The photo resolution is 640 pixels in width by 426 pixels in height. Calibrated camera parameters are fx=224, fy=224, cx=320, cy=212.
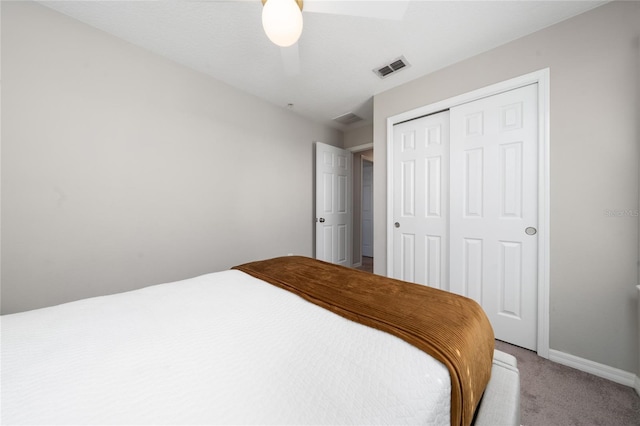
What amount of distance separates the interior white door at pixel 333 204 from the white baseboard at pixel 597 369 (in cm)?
253

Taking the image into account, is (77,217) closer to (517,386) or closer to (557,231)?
(517,386)

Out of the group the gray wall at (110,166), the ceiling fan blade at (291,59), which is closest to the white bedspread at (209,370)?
the gray wall at (110,166)

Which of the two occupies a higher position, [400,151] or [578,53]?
[578,53]

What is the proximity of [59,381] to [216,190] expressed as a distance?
6.99ft

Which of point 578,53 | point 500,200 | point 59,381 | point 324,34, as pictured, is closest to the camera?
point 59,381

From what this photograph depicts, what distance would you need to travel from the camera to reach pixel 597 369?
5.06 feet

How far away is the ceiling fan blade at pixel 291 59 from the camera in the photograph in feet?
6.15

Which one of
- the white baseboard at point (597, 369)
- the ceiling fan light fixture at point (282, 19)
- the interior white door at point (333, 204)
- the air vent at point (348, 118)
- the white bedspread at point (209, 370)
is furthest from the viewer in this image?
the interior white door at point (333, 204)

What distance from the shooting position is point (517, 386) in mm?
889

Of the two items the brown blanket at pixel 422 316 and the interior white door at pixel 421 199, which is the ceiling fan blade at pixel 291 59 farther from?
the brown blanket at pixel 422 316

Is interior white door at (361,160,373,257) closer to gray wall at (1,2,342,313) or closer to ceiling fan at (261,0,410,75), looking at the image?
gray wall at (1,2,342,313)

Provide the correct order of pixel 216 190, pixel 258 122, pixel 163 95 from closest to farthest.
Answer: pixel 163 95, pixel 216 190, pixel 258 122

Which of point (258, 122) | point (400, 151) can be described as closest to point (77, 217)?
point (258, 122)

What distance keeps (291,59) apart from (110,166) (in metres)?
1.79
